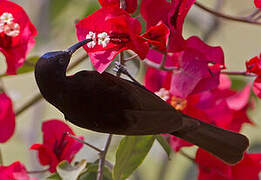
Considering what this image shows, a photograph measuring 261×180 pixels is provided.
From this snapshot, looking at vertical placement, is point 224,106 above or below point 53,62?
below

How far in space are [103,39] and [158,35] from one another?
0.20 ft

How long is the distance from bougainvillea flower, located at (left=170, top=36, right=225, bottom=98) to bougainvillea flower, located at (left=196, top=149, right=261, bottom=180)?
4.8 inches

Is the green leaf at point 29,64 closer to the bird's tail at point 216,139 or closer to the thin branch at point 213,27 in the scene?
the bird's tail at point 216,139

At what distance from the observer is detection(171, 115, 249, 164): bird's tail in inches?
25.2

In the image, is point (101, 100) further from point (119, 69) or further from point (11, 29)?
point (11, 29)

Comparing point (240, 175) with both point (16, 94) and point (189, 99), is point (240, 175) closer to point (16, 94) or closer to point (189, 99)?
point (189, 99)

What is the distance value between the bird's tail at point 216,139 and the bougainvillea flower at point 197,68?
4 cm

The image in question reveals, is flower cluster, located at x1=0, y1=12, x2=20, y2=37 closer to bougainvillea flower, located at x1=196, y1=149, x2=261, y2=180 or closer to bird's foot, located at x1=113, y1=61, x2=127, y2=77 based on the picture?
bird's foot, located at x1=113, y1=61, x2=127, y2=77

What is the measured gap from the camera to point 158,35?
21.3 inches

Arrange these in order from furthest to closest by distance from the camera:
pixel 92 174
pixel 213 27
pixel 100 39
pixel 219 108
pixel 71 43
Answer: pixel 71 43 < pixel 213 27 < pixel 219 108 < pixel 92 174 < pixel 100 39

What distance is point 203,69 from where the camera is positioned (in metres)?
0.63

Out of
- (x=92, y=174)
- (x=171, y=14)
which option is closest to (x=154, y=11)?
(x=171, y=14)

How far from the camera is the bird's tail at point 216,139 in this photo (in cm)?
64

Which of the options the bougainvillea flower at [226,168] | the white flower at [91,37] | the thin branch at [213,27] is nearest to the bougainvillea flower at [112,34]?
the white flower at [91,37]
